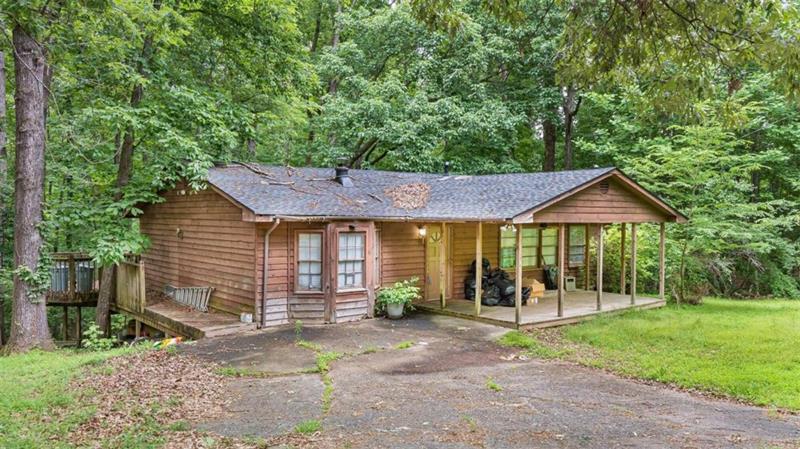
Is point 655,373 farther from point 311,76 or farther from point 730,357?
point 311,76

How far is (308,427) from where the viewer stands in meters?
5.20

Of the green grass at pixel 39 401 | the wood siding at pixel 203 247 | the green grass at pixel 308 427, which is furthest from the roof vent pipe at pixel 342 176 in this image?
the green grass at pixel 308 427

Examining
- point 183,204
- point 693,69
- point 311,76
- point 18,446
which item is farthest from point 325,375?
point 311,76

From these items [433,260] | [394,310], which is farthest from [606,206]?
[394,310]

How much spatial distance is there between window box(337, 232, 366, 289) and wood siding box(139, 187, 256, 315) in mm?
1815

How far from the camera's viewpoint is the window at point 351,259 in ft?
35.8

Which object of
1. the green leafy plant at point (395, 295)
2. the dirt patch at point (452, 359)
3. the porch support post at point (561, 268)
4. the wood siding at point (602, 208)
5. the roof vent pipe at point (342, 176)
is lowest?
the dirt patch at point (452, 359)

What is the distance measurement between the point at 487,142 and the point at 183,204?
10.9 m

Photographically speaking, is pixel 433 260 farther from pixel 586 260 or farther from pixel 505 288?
pixel 586 260

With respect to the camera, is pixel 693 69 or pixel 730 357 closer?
pixel 693 69

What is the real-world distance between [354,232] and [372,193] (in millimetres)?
2003

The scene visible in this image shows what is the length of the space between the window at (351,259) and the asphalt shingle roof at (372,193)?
0.54 meters

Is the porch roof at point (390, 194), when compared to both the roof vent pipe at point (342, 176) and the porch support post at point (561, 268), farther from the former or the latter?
the porch support post at point (561, 268)

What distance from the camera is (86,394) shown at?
19.8 feet
